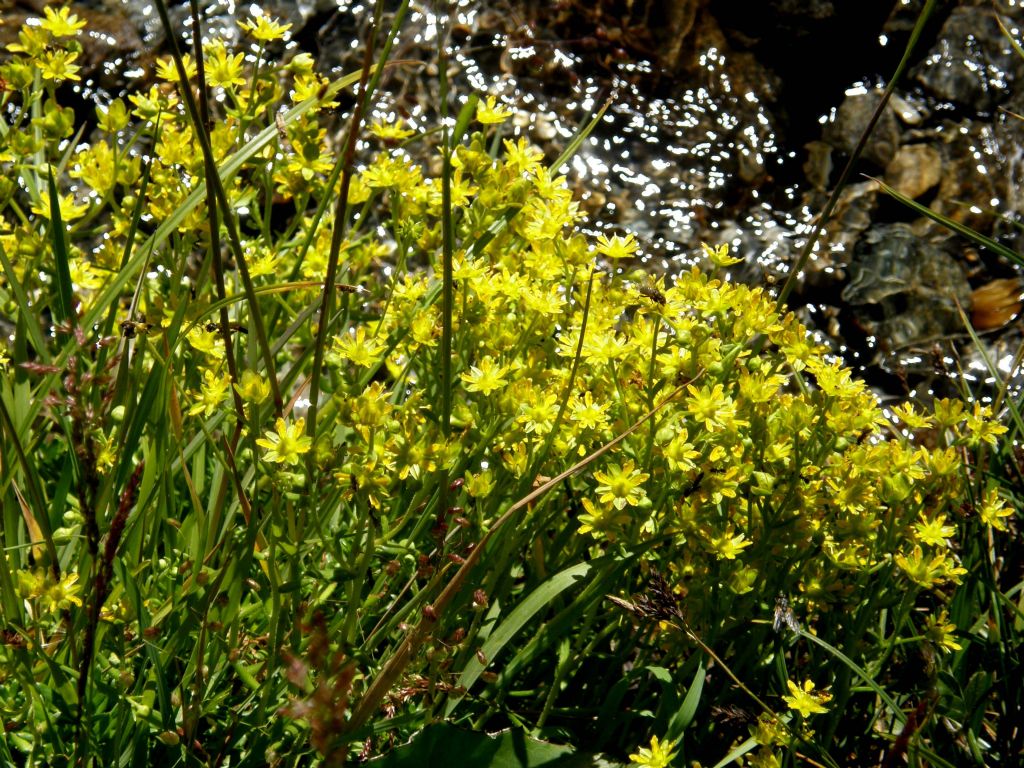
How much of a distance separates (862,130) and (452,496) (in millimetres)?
3689

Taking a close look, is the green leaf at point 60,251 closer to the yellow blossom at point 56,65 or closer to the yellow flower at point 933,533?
the yellow blossom at point 56,65

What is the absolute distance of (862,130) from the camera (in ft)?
16.2

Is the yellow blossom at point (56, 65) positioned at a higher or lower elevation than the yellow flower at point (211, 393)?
higher

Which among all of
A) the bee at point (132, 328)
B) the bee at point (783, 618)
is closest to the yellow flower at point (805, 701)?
the bee at point (783, 618)

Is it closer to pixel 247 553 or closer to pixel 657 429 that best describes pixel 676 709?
pixel 657 429

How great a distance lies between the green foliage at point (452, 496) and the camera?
1.76 metres

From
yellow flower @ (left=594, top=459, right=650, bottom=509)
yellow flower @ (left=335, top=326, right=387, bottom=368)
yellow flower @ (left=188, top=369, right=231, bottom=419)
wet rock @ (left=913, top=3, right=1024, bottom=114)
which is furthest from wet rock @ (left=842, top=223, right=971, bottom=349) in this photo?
yellow flower @ (left=188, top=369, right=231, bottom=419)

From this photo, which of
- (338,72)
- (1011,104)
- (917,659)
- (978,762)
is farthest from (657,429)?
(1011,104)

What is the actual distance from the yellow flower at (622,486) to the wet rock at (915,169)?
3.61m

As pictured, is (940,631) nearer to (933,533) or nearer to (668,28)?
(933,533)

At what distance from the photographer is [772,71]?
513 cm

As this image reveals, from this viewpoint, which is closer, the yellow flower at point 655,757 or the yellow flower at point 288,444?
the yellow flower at point 288,444

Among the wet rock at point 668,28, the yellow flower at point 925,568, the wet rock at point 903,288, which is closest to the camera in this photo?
the yellow flower at point 925,568

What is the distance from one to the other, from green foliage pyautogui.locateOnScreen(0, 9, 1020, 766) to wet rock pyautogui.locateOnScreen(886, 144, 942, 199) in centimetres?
292
